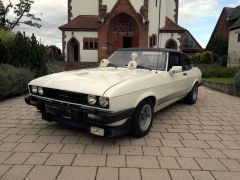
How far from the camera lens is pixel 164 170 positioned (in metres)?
3.34

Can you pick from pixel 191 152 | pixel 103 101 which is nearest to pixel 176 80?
pixel 191 152

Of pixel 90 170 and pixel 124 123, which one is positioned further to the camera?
pixel 124 123

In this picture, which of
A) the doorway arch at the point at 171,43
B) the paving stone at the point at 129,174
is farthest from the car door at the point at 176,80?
the doorway arch at the point at 171,43

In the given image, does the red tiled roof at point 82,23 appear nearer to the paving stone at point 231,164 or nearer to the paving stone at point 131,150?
the paving stone at point 131,150

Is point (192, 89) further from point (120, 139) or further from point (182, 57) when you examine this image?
point (120, 139)

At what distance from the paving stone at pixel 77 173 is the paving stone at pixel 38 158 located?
1.34 ft

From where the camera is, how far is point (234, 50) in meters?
25.3

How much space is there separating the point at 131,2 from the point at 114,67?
2231 cm

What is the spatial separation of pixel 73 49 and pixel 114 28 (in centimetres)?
592

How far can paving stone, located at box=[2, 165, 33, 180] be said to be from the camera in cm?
308

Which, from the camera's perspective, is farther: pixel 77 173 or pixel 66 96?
pixel 66 96

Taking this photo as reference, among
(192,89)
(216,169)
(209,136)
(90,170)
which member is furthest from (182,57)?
(90,170)

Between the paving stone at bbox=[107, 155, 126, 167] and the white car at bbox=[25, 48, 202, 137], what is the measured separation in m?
0.36

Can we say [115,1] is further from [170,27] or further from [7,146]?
[7,146]
